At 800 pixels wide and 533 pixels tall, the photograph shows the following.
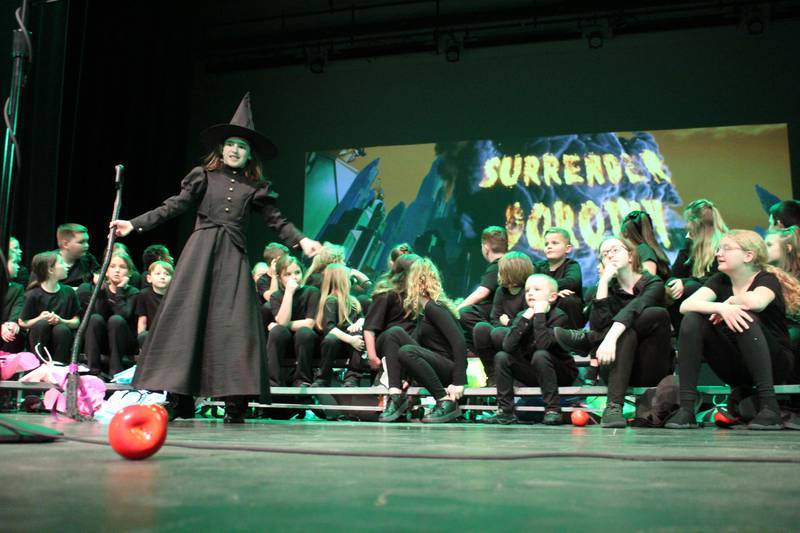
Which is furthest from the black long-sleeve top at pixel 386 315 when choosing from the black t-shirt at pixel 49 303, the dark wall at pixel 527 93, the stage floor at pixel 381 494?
the dark wall at pixel 527 93

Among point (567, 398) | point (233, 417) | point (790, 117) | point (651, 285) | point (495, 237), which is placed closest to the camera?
point (233, 417)

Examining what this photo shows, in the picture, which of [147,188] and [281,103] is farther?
[281,103]

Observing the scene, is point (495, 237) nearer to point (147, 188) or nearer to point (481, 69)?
point (481, 69)

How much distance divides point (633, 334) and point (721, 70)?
5857 millimetres

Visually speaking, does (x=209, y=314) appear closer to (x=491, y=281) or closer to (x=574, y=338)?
(x=574, y=338)

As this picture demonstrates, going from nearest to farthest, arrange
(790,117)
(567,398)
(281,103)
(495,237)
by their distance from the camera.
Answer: (567,398) → (495,237) → (790,117) → (281,103)

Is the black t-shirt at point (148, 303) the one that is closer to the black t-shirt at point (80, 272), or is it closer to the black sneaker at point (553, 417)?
the black t-shirt at point (80, 272)

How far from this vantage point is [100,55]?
866 cm

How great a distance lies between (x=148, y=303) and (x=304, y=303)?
117 centimetres

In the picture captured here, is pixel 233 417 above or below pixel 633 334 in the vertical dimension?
below

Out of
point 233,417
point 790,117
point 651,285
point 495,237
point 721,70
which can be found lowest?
point 233,417

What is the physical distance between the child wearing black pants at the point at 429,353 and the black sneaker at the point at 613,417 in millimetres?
1069

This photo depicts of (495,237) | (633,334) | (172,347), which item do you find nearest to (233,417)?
(172,347)

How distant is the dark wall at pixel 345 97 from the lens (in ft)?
28.0
